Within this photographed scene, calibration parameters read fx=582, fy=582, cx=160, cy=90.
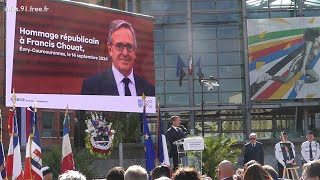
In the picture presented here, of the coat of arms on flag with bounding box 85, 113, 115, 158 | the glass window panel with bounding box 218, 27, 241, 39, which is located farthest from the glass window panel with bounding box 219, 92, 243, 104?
the coat of arms on flag with bounding box 85, 113, 115, 158

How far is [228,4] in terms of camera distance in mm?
33812

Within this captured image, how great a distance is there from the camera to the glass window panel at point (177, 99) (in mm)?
33188

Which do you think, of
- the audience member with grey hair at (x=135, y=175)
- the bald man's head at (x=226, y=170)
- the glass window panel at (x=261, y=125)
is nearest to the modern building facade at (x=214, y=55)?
the glass window panel at (x=261, y=125)

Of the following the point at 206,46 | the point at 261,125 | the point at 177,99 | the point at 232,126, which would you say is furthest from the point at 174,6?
the point at 261,125

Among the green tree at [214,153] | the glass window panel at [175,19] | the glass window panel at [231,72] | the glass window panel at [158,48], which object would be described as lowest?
the green tree at [214,153]

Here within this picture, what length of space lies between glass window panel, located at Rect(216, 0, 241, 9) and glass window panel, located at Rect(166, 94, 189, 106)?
18.3 feet

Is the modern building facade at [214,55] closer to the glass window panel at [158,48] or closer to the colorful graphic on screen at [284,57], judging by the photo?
the glass window panel at [158,48]

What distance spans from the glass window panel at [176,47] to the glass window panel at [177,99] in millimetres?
2497

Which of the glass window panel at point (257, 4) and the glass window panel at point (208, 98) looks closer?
the glass window panel at point (208, 98)

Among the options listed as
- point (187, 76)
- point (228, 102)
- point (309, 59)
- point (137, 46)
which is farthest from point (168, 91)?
point (137, 46)

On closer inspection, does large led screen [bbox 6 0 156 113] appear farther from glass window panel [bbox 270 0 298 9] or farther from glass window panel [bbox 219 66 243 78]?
glass window panel [bbox 270 0 298 9]

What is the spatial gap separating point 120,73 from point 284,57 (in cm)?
1452

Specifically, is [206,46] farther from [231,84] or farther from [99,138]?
[99,138]

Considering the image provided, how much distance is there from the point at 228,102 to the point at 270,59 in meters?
3.39
